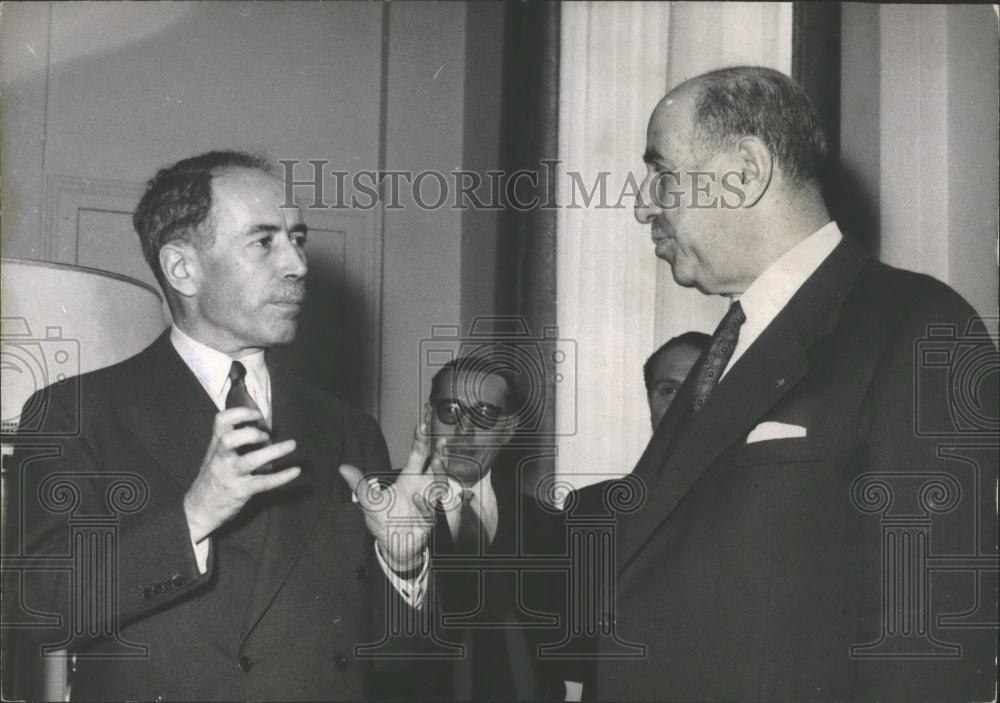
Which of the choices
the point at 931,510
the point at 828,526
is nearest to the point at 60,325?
the point at 828,526

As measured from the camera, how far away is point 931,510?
1.90m

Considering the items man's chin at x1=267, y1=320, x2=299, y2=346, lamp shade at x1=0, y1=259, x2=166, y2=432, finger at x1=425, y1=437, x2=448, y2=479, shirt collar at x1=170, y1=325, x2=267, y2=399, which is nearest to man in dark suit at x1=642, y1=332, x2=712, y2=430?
finger at x1=425, y1=437, x2=448, y2=479

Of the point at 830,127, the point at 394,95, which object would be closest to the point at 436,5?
the point at 394,95

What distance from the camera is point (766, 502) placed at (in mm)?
1822

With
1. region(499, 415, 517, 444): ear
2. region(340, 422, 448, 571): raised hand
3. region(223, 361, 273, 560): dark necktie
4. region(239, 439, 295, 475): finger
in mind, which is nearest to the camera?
region(239, 439, 295, 475): finger

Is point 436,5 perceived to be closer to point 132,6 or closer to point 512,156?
point 512,156

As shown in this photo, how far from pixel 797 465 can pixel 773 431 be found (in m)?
0.07

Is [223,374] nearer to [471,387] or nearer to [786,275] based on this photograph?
[471,387]

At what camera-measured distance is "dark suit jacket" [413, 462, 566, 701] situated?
1.93 meters

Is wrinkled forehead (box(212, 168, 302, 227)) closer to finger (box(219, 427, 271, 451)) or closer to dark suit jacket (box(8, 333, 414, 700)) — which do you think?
dark suit jacket (box(8, 333, 414, 700))

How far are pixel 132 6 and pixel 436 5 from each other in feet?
1.96

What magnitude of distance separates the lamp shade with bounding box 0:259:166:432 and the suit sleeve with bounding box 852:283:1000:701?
4.34 feet

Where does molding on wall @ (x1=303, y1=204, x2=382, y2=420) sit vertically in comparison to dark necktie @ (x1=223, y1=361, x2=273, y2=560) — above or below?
Answer: above

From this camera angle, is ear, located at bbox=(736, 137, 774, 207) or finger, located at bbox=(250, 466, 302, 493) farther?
ear, located at bbox=(736, 137, 774, 207)
